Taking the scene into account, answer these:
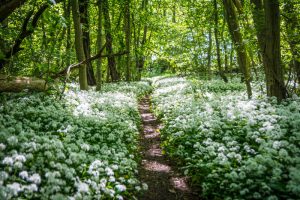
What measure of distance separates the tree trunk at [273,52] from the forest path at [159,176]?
4.44m

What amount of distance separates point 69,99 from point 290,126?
770 cm

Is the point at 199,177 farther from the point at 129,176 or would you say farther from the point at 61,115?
the point at 61,115

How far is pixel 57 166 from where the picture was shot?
15.1ft

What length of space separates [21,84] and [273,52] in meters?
8.71

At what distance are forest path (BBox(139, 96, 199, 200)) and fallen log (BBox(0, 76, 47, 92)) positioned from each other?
4.12 meters

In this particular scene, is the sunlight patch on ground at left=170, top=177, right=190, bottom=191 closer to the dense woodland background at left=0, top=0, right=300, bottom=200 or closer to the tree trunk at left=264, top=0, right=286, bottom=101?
the dense woodland background at left=0, top=0, right=300, bottom=200

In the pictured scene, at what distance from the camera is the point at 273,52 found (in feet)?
30.4

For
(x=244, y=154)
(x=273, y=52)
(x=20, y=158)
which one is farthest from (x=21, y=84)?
(x=273, y=52)

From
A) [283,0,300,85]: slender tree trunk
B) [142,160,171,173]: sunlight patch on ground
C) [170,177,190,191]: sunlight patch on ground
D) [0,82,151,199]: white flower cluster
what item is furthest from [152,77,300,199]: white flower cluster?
[283,0,300,85]: slender tree trunk

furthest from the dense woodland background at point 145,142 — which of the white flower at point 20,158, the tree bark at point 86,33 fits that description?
the tree bark at point 86,33

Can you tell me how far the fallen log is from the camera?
8.72m

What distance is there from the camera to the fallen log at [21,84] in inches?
343

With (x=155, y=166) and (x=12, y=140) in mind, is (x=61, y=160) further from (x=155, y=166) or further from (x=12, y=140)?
(x=155, y=166)

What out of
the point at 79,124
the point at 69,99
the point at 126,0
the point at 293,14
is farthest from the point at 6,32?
the point at 126,0
